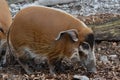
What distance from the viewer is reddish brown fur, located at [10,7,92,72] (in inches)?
294

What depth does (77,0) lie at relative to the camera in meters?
12.6

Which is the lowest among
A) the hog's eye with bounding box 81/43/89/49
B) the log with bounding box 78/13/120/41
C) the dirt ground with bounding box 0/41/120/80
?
the dirt ground with bounding box 0/41/120/80

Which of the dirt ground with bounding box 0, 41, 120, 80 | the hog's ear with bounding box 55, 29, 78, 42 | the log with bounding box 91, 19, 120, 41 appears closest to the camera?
the hog's ear with bounding box 55, 29, 78, 42

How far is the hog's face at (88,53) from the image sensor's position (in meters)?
7.45

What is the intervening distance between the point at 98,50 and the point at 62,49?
4.90ft

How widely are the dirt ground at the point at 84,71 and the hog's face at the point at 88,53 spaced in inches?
5.7

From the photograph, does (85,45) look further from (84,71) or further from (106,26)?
(106,26)

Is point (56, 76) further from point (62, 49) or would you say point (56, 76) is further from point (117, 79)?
point (117, 79)

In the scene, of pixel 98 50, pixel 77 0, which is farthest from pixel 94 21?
pixel 77 0

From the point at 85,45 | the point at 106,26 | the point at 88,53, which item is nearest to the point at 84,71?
the point at 88,53

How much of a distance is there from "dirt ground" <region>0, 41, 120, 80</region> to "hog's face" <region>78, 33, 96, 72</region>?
14cm

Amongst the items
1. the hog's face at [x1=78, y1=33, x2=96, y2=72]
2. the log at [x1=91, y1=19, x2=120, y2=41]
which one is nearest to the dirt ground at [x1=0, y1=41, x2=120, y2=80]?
the hog's face at [x1=78, y1=33, x2=96, y2=72]

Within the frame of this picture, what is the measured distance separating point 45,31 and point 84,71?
933 mm

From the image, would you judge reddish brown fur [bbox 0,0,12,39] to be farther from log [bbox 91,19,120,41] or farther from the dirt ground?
log [bbox 91,19,120,41]
